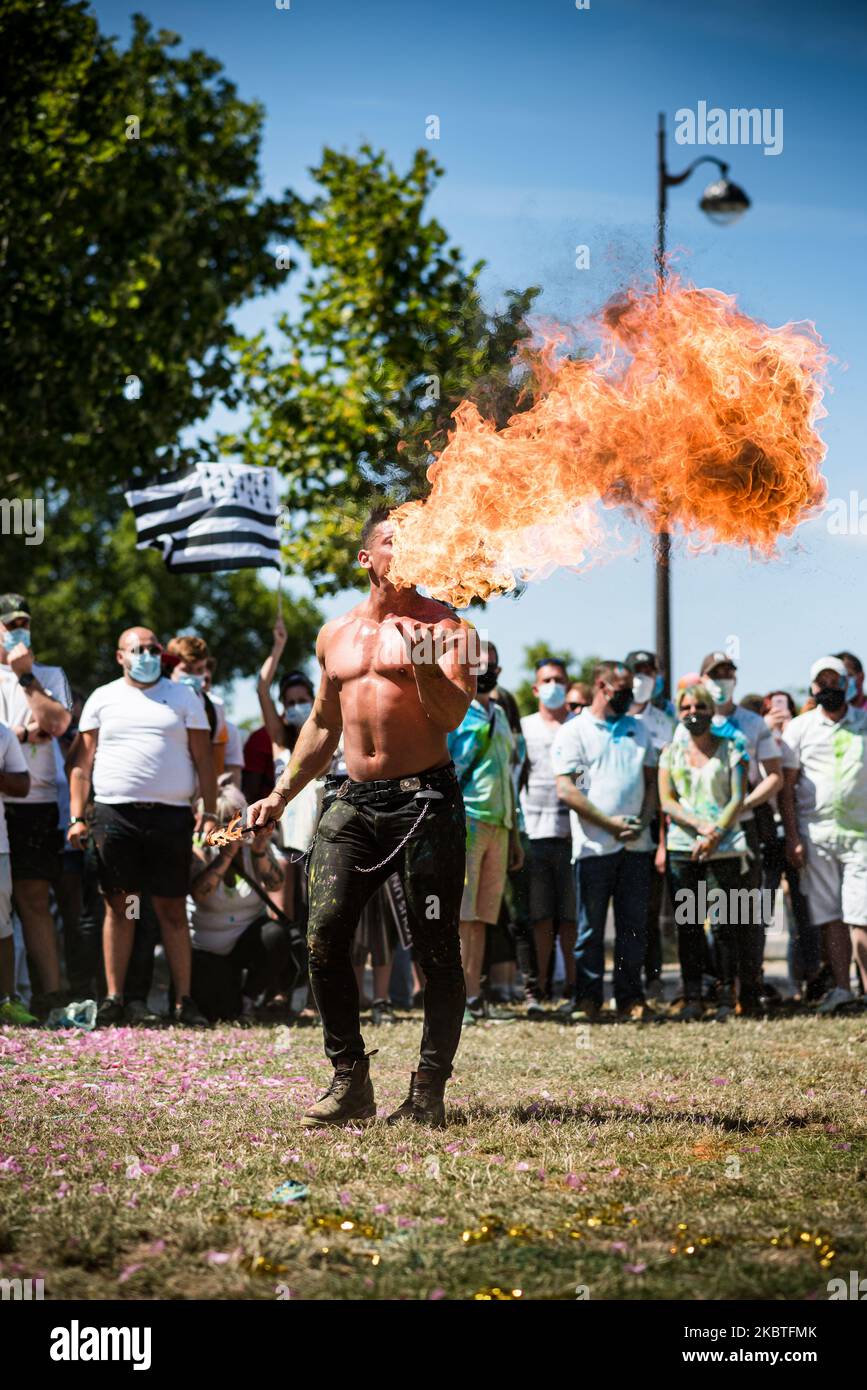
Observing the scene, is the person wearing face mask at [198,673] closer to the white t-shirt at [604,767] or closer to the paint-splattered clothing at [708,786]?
the white t-shirt at [604,767]

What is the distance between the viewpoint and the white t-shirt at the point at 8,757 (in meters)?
9.55

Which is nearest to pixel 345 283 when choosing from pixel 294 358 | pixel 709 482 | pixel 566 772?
pixel 294 358

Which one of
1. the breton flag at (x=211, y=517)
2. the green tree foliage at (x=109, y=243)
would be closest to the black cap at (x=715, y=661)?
the breton flag at (x=211, y=517)

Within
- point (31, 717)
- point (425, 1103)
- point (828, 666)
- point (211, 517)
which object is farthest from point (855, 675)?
point (425, 1103)

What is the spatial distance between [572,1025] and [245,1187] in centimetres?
533

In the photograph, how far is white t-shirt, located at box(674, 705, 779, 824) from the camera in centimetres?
1098

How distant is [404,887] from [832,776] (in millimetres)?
5501

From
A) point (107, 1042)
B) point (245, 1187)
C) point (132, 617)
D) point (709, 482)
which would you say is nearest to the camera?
point (245, 1187)

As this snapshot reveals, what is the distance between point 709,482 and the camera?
687 cm

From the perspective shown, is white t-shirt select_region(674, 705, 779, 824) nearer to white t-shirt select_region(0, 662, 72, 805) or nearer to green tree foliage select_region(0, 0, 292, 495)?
white t-shirt select_region(0, 662, 72, 805)

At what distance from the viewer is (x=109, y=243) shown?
19219 mm

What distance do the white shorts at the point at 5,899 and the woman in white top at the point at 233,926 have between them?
1.24 metres

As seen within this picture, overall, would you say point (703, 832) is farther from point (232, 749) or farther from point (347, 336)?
point (347, 336)

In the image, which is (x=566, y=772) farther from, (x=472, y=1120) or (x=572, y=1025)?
(x=472, y=1120)
